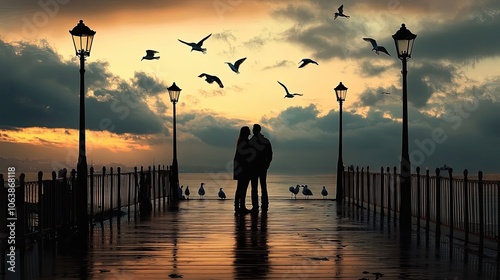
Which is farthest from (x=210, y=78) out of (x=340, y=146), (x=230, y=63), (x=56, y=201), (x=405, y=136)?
(x=56, y=201)

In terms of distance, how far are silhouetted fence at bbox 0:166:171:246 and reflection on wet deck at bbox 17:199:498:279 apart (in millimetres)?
786

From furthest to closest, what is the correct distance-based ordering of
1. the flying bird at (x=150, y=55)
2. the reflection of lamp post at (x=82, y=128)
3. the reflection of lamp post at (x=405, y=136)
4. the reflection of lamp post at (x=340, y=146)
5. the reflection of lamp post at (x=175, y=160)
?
the reflection of lamp post at (x=175, y=160) → the reflection of lamp post at (x=340, y=146) → the flying bird at (x=150, y=55) → the reflection of lamp post at (x=405, y=136) → the reflection of lamp post at (x=82, y=128)

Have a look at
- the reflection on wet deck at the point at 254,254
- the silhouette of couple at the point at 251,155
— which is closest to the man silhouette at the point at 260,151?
the silhouette of couple at the point at 251,155

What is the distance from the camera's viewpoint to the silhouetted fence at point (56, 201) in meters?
15.0

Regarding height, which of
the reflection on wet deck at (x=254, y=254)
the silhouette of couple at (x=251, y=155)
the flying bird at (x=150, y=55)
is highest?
the flying bird at (x=150, y=55)

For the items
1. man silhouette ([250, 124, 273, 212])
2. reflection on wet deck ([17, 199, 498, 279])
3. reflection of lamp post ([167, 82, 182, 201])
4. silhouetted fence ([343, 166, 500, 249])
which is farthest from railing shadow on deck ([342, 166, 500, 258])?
reflection of lamp post ([167, 82, 182, 201])

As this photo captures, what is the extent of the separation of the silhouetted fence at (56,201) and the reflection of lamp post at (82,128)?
18 centimetres

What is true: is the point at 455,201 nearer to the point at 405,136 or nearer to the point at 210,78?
the point at 405,136

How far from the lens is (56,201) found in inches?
685

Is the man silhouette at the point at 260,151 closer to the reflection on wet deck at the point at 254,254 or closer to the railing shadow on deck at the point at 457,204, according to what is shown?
the reflection on wet deck at the point at 254,254

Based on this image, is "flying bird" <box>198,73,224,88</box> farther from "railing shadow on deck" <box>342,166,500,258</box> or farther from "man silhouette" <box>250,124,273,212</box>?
"railing shadow on deck" <box>342,166,500,258</box>

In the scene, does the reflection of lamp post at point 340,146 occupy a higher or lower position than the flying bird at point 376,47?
lower

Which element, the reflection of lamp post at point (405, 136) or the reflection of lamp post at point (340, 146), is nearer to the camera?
the reflection of lamp post at point (405, 136)

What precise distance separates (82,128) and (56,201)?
9.50ft
